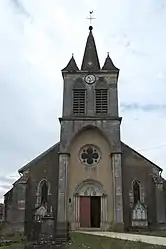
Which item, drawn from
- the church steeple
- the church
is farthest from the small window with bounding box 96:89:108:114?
the church steeple

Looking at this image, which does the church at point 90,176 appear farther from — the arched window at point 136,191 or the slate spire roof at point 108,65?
the slate spire roof at point 108,65

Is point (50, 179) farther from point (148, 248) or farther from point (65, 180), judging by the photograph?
point (148, 248)

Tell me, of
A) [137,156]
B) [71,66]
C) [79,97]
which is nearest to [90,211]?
[137,156]

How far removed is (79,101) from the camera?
31.0 m

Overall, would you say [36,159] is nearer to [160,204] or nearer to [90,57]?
[160,204]

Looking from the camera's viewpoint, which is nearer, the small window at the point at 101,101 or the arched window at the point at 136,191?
the arched window at the point at 136,191

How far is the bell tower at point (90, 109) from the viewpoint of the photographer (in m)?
28.4

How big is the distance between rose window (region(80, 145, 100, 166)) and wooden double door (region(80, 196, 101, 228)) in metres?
2.95

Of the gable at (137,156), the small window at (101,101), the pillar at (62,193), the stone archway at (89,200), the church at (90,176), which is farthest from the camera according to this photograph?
the small window at (101,101)

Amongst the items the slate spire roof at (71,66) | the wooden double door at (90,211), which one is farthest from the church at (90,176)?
the slate spire roof at (71,66)

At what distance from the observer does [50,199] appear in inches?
1120

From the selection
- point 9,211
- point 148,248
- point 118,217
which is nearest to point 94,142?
point 118,217

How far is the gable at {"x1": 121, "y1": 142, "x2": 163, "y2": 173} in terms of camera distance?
29334 mm

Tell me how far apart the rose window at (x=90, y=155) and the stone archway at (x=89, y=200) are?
1718 millimetres
